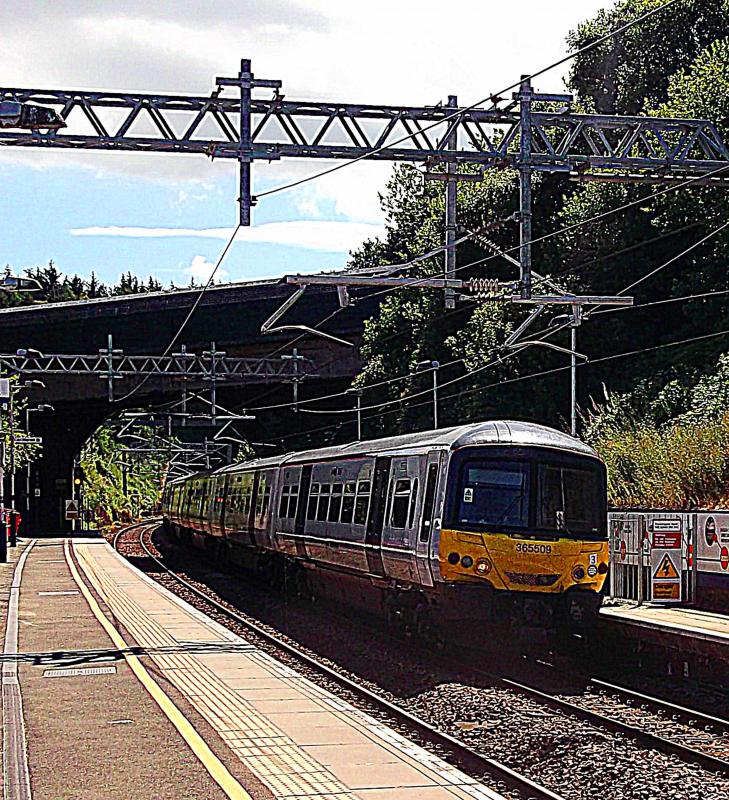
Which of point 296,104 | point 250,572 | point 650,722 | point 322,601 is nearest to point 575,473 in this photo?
point 650,722

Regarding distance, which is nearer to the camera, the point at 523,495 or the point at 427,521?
the point at 523,495

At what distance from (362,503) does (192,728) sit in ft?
29.2

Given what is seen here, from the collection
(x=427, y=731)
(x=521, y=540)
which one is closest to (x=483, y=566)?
(x=521, y=540)

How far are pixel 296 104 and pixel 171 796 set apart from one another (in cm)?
1085

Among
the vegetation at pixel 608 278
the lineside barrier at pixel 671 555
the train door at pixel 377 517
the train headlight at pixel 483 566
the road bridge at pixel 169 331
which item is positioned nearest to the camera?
the train headlight at pixel 483 566

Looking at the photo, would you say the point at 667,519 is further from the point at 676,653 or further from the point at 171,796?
the point at 171,796

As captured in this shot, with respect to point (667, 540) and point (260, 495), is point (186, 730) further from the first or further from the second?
point (260, 495)

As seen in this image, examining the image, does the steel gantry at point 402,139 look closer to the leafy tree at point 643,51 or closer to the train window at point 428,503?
the train window at point 428,503

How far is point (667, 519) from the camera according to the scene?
17.8 metres

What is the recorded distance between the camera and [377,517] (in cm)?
1848

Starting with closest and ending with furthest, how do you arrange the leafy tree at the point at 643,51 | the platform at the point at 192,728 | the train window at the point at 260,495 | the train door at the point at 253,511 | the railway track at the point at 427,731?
the platform at the point at 192,728
the railway track at the point at 427,731
the train window at the point at 260,495
the train door at the point at 253,511
the leafy tree at the point at 643,51

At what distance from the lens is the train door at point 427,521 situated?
53.0 ft

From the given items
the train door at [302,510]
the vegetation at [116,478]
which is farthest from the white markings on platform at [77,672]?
the vegetation at [116,478]

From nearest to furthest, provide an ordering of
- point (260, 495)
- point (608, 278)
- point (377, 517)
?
point (377, 517), point (260, 495), point (608, 278)
